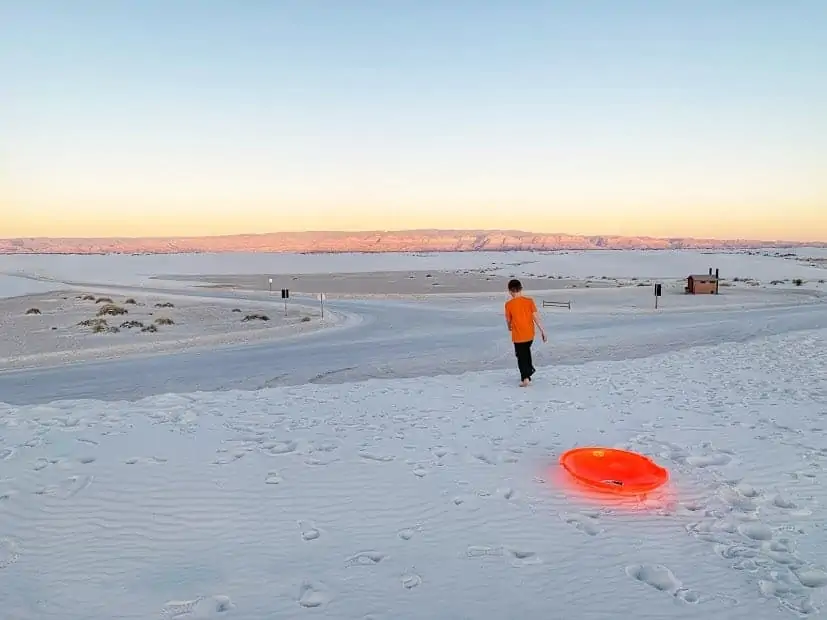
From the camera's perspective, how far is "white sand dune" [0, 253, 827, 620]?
3713 mm

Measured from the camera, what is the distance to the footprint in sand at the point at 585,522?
4523mm

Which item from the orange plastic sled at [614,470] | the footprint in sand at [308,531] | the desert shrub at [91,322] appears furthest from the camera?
the desert shrub at [91,322]

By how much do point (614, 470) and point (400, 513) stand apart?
80.0 inches

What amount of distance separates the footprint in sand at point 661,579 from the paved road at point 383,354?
843 cm

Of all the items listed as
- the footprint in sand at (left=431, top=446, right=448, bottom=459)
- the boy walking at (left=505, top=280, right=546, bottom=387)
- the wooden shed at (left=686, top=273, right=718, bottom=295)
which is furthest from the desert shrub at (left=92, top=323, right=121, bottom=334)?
the wooden shed at (left=686, top=273, right=718, bottom=295)

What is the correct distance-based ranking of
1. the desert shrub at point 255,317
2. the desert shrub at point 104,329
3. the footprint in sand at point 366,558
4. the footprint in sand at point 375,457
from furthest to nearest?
the desert shrub at point 255,317
the desert shrub at point 104,329
the footprint in sand at point 375,457
the footprint in sand at point 366,558

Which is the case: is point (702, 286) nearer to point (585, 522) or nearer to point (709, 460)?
point (709, 460)

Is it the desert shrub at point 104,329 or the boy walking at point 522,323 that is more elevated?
the boy walking at point 522,323

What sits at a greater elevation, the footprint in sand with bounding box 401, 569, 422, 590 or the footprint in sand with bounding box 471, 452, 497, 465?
the footprint in sand with bounding box 401, 569, 422, 590

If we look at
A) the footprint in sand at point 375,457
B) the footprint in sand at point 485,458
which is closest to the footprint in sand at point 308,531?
the footprint in sand at point 375,457

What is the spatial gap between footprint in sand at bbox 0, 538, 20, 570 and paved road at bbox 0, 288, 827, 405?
6340 mm

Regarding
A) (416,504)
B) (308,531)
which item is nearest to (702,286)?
(416,504)

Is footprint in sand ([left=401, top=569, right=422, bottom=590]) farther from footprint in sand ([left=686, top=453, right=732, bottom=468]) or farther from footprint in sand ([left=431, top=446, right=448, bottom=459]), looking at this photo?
footprint in sand ([left=686, top=453, right=732, bottom=468])

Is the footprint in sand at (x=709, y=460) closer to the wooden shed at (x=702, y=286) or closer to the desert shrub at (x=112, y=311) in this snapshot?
the desert shrub at (x=112, y=311)
